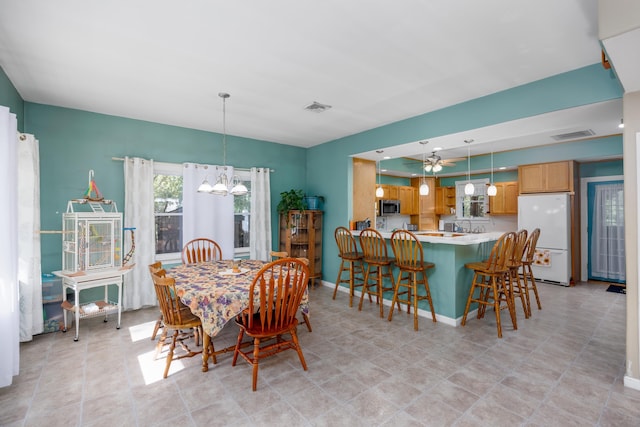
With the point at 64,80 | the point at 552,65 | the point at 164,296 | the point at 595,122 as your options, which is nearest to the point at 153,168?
the point at 64,80

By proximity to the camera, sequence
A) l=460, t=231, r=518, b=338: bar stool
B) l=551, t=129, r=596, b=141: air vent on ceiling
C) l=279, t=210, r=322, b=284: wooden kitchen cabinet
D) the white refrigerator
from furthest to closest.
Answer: the white refrigerator, l=279, t=210, r=322, b=284: wooden kitchen cabinet, l=551, t=129, r=596, b=141: air vent on ceiling, l=460, t=231, r=518, b=338: bar stool

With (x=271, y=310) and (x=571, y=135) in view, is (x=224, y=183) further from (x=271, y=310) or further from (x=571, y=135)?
(x=571, y=135)

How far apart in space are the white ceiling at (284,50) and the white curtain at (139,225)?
81 centimetres

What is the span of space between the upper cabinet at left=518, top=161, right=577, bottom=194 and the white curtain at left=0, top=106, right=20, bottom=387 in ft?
24.2

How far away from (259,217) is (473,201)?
5.31 metres

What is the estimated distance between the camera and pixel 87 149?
3.87 m

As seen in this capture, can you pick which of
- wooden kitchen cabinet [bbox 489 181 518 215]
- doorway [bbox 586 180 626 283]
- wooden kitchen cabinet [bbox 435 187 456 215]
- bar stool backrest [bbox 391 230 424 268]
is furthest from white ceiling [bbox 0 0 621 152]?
wooden kitchen cabinet [bbox 435 187 456 215]

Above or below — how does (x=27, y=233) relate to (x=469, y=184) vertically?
below

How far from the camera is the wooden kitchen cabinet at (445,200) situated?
7.86 m

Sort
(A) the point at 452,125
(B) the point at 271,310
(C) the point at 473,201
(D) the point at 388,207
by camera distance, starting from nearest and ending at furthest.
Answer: (B) the point at 271,310, (A) the point at 452,125, (D) the point at 388,207, (C) the point at 473,201

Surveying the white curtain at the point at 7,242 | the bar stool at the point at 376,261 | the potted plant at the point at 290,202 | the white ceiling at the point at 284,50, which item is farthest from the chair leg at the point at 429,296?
the white curtain at the point at 7,242

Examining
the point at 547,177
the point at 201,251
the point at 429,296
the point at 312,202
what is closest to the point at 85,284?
the point at 201,251

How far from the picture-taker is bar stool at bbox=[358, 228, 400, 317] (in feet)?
13.2

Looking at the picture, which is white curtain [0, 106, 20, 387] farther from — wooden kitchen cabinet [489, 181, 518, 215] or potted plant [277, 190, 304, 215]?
wooden kitchen cabinet [489, 181, 518, 215]
